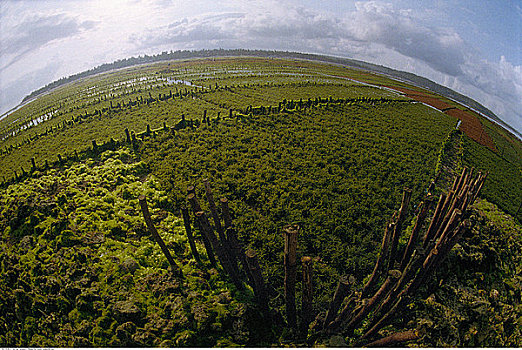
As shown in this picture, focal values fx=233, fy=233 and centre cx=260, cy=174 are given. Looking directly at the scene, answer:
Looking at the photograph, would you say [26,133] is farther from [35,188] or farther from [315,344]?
[315,344]

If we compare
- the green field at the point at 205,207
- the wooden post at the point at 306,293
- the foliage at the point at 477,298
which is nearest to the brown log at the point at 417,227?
the foliage at the point at 477,298

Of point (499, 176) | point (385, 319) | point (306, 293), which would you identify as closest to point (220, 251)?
point (306, 293)

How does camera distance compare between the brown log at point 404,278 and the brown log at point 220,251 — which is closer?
the brown log at point 404,278

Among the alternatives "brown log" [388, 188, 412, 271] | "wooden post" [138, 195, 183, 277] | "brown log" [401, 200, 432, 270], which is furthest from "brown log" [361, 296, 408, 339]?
"wooden post" [138, 195, 183, 277]

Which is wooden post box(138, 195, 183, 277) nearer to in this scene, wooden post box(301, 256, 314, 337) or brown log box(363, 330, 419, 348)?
wooden post box(301, 256, 314, 337)

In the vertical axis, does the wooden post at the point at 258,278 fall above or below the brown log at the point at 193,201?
below

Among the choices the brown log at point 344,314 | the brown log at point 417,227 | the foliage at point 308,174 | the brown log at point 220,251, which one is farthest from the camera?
the foliage at point 308,174

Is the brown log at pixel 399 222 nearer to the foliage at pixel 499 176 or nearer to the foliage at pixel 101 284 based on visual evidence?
the foliage at pixel 101 284
